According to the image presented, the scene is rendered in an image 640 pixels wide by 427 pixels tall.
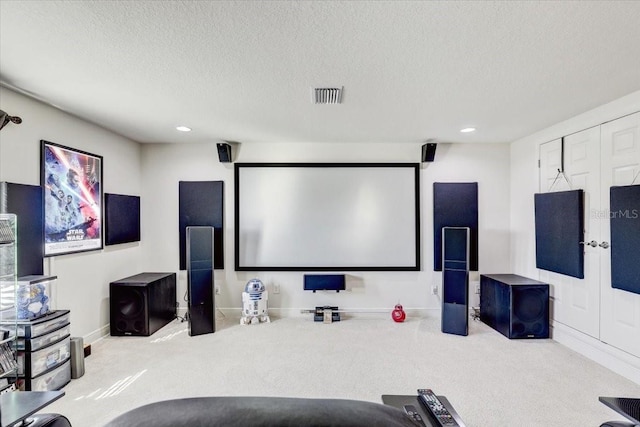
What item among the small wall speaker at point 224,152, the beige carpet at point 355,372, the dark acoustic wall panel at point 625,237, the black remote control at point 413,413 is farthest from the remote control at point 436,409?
the small wall speaker at point 224,152

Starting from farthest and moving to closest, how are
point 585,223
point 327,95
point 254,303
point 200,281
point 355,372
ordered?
point 254,303 < point 200,281 < point 585,223 < point 355,372 < point 327,95

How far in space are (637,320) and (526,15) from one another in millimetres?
2684

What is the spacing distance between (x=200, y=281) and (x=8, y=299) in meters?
1.76

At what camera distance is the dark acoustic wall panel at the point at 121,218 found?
3.51 metres

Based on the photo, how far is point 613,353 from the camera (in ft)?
8.82

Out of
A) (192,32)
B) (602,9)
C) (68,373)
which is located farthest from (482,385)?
(68,373)

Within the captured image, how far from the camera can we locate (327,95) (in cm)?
246

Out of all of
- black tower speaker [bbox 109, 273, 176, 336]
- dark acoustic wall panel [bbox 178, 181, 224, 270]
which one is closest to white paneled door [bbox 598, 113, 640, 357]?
dark acoustic wall panel [bbox 178, 181, 224, 270]

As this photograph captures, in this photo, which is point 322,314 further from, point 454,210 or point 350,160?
point 454,210

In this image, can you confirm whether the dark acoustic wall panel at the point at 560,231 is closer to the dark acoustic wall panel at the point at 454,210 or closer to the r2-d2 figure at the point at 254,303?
the dark acoustic wall panel at the point at 454,210

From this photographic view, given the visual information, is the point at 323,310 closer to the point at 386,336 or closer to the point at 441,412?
the point at 386,336

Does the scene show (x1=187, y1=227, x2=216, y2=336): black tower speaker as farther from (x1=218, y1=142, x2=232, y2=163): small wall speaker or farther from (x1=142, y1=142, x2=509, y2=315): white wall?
(x1=218, y1=142, x2=232, y2=163): small wall speaker

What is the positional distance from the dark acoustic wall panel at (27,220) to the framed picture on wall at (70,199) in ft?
0.37

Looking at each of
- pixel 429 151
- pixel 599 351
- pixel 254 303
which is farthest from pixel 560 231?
pixel 254 303
